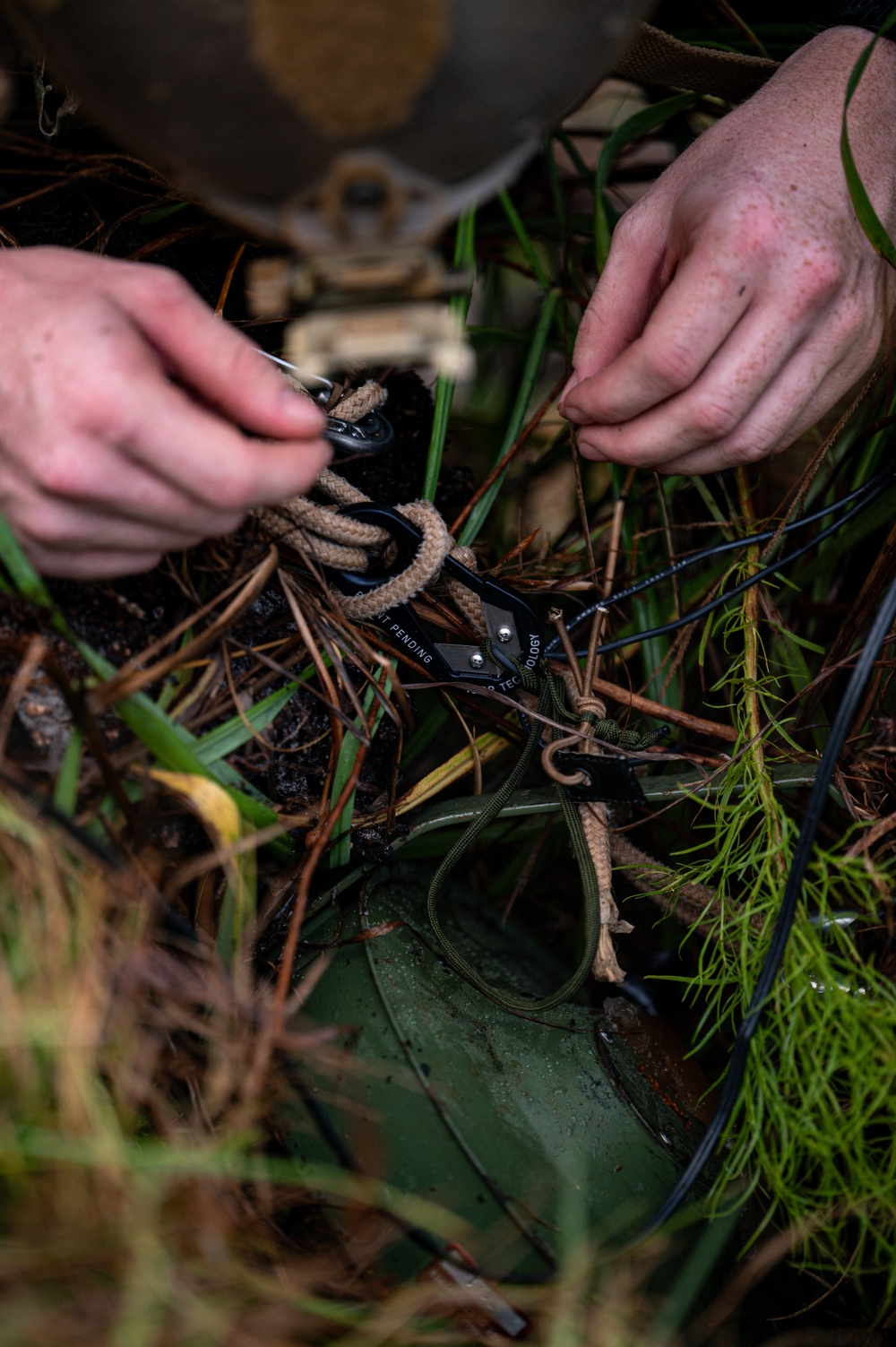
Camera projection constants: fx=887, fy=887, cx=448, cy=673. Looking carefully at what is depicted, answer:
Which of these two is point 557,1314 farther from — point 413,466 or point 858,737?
Result: point 413,466

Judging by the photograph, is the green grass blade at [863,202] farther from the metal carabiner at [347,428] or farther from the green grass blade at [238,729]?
the green grass blade at [238,729]

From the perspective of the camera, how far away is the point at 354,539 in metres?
0.83

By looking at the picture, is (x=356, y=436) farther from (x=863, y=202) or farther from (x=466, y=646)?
(x=863, y=202)

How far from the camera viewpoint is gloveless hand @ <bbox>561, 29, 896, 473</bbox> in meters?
0.77

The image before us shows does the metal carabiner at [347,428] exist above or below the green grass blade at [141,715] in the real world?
above

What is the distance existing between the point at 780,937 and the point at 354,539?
1.70ft

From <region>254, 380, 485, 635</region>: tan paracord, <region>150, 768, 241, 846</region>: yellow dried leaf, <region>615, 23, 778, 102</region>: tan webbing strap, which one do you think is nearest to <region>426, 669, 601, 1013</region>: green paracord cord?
<region>254, 380, 485, 635</region>: tan paracord

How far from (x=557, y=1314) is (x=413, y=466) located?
32.7 inches

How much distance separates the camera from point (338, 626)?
86cm

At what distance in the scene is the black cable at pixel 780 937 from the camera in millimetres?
745

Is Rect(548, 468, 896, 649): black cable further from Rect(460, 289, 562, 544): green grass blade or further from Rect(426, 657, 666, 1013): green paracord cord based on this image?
Rect(460, 289, 562, 544): green grass blade

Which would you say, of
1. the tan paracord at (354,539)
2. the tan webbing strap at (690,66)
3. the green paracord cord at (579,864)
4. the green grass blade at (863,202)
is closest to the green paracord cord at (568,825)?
the green paracord cord at (579,864)

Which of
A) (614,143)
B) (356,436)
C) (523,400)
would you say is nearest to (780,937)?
(356,436)

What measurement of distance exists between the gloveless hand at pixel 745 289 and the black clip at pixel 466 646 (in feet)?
0.59
